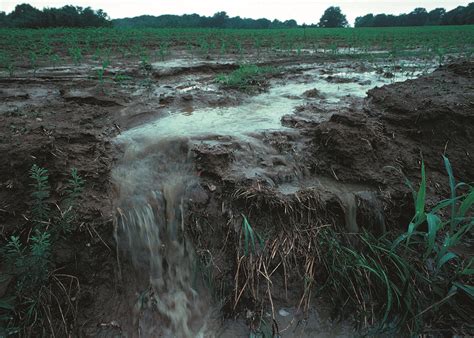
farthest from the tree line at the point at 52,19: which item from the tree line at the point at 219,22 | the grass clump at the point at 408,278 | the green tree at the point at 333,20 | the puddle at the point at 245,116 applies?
the green tree at the point at 333,20

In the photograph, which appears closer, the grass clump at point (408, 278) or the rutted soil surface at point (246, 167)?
the grass clump at point (408, 278)

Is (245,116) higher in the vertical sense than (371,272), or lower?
higher

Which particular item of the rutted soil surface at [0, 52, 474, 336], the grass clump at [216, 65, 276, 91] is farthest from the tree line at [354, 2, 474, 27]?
the rutted soil surface at [0, 52, 474, 336]

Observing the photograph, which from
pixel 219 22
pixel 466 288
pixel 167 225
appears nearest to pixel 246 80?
pixel 167 225

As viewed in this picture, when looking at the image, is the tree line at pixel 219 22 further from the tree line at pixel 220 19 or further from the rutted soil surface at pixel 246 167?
the rutted soil surface at pixel 246 167

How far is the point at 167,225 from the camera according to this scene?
233 centimetres

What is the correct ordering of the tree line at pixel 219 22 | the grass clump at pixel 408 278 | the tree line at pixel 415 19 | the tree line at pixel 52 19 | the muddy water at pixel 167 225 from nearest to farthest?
the grass clump at pixel 408 278 < the muddy water at pixel 167 225 < the tree line at pixel 52 19 < the tree line at pixel 415 19 < the tree line at pixel 219 22

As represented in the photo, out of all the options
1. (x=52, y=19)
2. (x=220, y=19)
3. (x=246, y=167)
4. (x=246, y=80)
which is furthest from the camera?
(x=220, y=19)

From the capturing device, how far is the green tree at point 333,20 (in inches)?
2093

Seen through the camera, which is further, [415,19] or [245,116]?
[415,19]

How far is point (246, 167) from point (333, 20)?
59.7 meters

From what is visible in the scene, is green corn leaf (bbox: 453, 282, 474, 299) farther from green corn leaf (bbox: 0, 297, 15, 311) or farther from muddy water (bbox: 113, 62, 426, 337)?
green corn leaf (bbox: 0, 297, 15, 311)

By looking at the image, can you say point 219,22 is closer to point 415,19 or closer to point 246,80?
point 415,19

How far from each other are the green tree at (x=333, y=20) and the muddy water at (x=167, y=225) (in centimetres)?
5795
